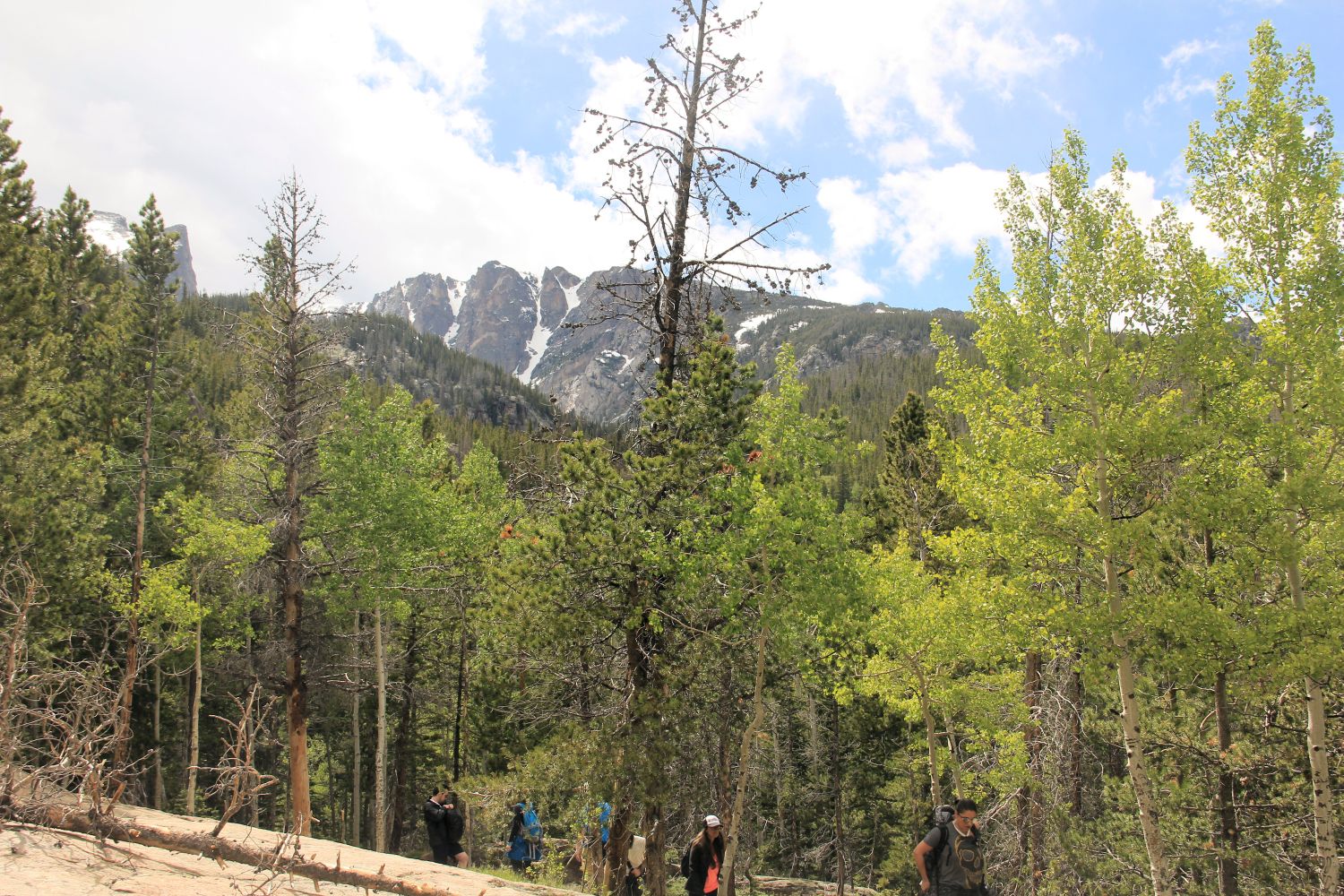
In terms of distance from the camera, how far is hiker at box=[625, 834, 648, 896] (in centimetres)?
1070

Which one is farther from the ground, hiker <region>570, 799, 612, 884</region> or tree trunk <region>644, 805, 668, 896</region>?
tree trunk <region>644, 805, 668, 896</region>

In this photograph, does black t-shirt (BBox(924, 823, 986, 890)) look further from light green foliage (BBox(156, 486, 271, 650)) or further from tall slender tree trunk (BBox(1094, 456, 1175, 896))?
light green foliage (BBox(156, 486, 271, 650))

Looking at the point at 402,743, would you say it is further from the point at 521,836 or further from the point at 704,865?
the point at 704,865

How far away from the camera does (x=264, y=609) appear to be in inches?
994

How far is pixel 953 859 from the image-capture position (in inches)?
275

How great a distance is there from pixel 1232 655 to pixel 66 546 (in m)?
19.1

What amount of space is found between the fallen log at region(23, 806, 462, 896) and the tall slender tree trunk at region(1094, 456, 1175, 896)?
25.2 ft

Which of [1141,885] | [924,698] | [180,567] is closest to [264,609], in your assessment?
[180,567]

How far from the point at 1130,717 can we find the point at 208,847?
1022cm

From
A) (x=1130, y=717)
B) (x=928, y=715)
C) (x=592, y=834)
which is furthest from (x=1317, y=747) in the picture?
(x=592, y=834)

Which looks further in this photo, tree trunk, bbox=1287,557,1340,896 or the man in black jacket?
the man in black jacket

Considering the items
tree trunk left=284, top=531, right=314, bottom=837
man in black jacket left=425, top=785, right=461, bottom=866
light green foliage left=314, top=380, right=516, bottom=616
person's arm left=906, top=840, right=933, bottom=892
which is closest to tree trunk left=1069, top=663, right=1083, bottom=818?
person's arm left=906, top=840, right=933, bottom=892

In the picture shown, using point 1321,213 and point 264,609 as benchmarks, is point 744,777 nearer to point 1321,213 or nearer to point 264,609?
point 1321,213

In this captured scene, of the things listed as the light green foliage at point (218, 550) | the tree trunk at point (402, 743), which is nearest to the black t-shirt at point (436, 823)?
the light green foliage at point (218, 550)
